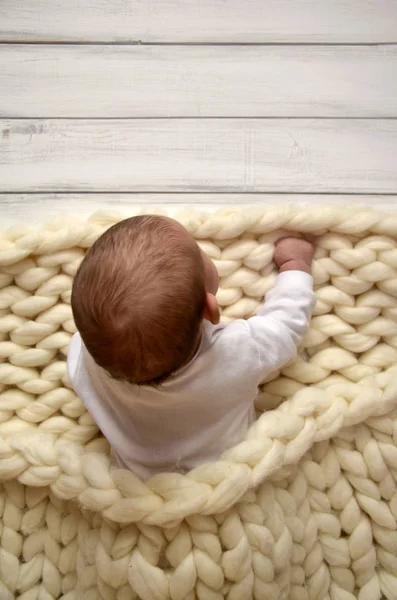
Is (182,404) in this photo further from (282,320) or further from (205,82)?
(205,82)

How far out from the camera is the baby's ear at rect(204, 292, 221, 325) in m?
0.75

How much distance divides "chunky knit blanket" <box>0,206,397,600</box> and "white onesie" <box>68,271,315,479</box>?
3 centimetres

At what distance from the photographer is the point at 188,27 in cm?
106

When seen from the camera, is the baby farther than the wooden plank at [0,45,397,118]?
No

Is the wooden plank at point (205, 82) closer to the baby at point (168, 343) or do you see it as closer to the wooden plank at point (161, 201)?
the wooden plank at point (161, 201)

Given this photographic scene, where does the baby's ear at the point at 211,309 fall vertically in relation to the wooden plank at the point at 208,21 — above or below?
below

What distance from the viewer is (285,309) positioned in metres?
0.88

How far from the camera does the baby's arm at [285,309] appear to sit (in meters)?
0.85

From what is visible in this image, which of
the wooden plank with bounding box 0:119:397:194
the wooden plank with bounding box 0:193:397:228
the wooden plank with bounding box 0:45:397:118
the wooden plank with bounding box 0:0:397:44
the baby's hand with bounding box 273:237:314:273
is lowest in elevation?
the baby's hand with bounding box 273:237:314:273

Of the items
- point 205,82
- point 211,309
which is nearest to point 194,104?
point 205,82

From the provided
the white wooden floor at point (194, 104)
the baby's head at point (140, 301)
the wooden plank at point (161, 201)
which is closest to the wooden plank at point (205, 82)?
the white wooden floor at point (194, 104)

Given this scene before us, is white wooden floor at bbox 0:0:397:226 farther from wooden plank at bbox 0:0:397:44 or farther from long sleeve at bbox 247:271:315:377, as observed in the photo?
long sleeve at bbox 247:271:315:377

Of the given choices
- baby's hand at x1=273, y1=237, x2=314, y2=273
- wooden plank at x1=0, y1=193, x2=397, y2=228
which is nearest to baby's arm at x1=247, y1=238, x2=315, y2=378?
baby's hand at x1=273, y1=237, x2=314, y2=273

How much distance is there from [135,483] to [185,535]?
9 centimetres
